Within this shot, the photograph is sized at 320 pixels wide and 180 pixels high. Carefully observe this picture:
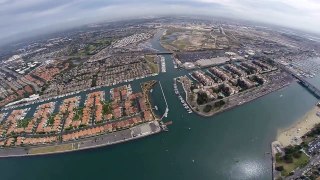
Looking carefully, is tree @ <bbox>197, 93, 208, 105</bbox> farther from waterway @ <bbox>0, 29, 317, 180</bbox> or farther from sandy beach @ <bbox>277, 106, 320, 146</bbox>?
sandy beach @ <bbox>277, 106, 320, 146</bbox>

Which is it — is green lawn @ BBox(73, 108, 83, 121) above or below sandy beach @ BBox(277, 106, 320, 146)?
above

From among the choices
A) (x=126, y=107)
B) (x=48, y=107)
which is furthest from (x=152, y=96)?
(x=48, y=107)

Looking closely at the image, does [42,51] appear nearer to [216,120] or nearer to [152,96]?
[152,96]

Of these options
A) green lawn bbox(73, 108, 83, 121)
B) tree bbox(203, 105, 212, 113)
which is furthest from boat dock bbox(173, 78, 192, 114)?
green lawn bbox(73, 108, 83, 121)

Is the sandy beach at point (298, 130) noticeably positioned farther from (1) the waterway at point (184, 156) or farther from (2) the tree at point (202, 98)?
(2) the tree at point (202, 98)

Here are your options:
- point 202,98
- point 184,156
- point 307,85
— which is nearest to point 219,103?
point 202,98
